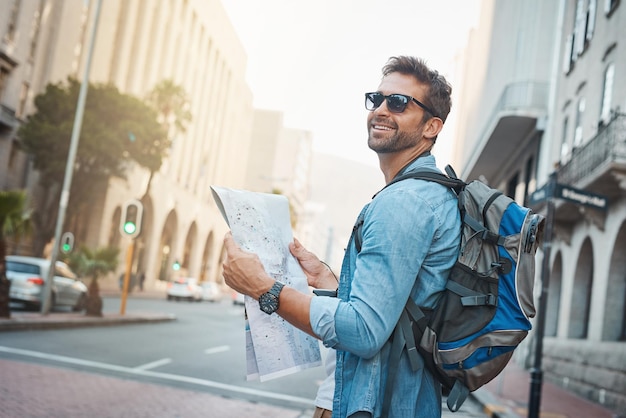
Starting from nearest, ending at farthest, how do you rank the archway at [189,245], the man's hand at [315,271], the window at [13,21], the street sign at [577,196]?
1. the man's hand at [315,271]
2. the street sign at [577,196]
3. the window at [13,21]
4. the archway at [189,245]

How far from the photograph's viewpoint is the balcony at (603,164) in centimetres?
1459

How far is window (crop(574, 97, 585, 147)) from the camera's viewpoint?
2049 centimetres

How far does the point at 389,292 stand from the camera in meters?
1.97

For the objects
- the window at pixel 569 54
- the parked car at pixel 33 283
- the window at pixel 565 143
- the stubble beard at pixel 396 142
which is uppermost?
the window at pixel 569 54

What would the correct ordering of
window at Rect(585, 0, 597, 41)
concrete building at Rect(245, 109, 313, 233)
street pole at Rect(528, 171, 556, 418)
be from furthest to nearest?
concrete building at Rect(245, 109, 313, 233) → window at Rect(585, 0, 597, 41) → street pole at Rect(528, 171, 556, 418)

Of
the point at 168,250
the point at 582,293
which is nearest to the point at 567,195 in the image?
the point at 582,293

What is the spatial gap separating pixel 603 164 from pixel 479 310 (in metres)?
14.1

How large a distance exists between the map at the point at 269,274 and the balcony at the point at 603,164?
1333 centimetres

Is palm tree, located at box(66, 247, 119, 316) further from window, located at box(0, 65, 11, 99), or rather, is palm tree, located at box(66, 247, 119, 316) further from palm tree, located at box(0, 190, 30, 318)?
window, located at box(0, 65, 11, 99)

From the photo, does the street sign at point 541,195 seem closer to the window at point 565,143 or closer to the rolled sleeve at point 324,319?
the rolled sleeve at point 324,319

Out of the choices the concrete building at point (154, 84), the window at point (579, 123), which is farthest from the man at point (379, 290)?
the concrete building at point (154, 84)

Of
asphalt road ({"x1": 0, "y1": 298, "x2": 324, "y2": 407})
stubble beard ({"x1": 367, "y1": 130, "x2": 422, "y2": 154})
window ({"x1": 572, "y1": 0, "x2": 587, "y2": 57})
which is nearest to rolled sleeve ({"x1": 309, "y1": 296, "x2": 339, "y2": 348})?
stubble beard ({"x1": 367, "y1": 130, "x2": 422, "y2": 154})

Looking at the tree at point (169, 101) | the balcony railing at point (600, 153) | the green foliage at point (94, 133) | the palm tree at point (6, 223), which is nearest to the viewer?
the balcony railing at point (600, 153)

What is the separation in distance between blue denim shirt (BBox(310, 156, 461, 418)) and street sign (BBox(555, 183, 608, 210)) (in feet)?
32.0
